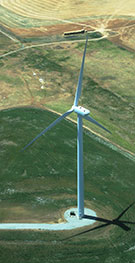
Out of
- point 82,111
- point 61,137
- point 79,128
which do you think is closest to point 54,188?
point 61,137

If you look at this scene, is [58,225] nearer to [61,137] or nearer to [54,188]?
[54,188]

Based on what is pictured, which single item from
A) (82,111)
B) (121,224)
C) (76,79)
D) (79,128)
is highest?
(82,111)

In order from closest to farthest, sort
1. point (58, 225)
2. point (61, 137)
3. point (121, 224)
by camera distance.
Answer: point (58, 225), point (121, 224), point (61, 137)

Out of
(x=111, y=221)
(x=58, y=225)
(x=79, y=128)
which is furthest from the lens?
(x=111, y=221)

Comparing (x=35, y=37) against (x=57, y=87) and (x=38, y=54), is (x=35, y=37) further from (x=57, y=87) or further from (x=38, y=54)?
(x=57, y=87)

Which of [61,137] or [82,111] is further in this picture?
[61,137]

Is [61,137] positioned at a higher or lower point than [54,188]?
higher

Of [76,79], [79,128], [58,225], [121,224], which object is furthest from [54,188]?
[76,79]

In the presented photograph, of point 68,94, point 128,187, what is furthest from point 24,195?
point 68,94
